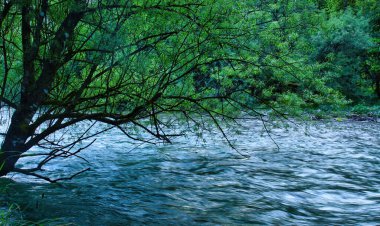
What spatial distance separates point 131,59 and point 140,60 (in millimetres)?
128

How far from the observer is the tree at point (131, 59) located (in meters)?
5.80

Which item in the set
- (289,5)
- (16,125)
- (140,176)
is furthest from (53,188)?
(289,5)

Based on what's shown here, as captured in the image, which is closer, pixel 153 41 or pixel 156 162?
pixel 153 41

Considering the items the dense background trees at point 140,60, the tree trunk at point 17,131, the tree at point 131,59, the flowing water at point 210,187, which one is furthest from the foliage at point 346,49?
the tree trunk at point 17,131

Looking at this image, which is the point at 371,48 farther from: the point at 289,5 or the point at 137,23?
the point at 137,23

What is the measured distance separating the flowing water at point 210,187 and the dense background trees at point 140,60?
832 millimetres

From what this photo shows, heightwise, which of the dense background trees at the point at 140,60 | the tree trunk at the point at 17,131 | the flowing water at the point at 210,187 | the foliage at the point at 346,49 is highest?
the foliage at the point at 346,49

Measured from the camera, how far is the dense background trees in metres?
5.82

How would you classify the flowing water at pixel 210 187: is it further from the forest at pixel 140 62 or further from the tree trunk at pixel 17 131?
the tree trunk at pixel 17 131

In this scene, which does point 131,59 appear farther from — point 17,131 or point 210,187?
point 210,187

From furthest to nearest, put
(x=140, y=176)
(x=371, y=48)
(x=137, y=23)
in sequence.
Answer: (x=371, y=48)
(x=140, y=176)
(x=137, y=23)

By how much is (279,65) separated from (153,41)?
2107mm

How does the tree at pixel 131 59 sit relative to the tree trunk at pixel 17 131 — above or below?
above

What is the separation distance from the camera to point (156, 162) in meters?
9.89
